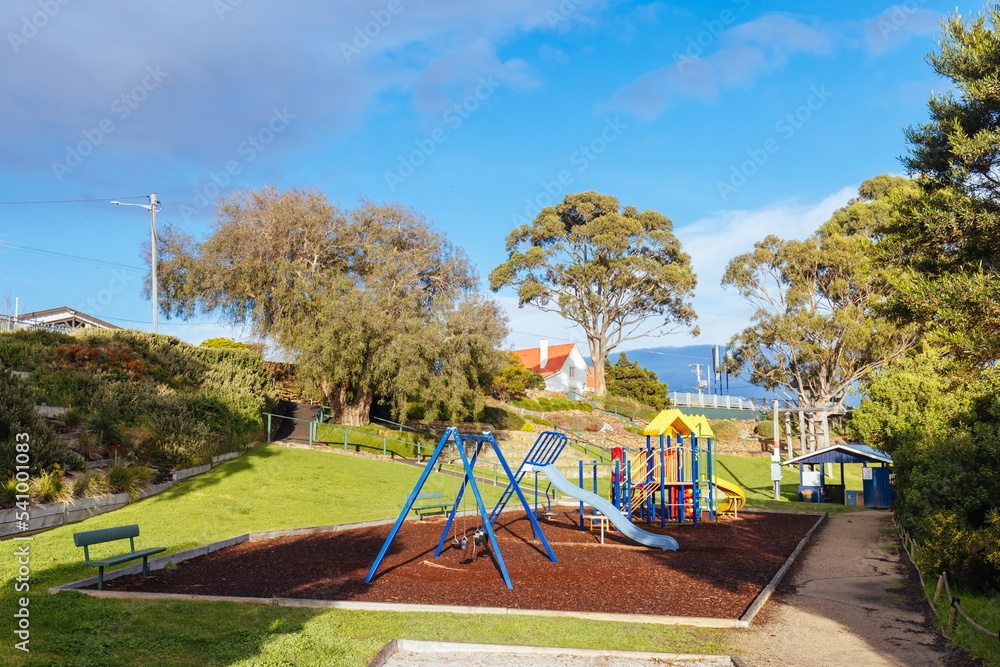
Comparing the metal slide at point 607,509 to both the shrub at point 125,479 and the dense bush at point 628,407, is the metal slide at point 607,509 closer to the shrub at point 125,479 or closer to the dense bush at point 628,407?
the shrub at point 125,479

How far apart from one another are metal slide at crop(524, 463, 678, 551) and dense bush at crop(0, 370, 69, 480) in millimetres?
8921

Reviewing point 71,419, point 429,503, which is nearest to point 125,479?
point 71,419

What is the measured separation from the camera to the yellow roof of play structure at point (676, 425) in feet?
61.3

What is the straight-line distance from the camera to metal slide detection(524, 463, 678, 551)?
41.0 feet

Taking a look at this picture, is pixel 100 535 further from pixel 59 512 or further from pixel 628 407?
pixel 628 407

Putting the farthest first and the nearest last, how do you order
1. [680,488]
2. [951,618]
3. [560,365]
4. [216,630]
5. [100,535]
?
[560,365] → [680,488] → [100,535] → [951,618] → [216,630]

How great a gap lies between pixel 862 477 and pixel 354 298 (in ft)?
63.6

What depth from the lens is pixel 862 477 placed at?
2302cm

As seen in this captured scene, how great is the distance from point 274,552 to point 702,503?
14043 mm

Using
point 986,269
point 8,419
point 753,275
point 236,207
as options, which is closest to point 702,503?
point 986,269

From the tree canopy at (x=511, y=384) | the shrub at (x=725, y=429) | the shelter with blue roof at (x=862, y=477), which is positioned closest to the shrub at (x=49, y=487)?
the shelter with blue roof at (x=862, y=477)

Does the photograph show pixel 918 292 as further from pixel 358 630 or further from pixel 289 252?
pixel 289 252

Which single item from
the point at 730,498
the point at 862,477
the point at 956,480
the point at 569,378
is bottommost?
the point at 730,498

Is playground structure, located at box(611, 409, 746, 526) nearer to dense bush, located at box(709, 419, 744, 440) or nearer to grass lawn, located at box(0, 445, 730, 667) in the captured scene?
grass lawn, located at box(0, 445, 730, 667)
